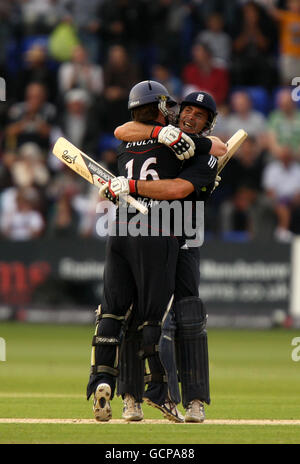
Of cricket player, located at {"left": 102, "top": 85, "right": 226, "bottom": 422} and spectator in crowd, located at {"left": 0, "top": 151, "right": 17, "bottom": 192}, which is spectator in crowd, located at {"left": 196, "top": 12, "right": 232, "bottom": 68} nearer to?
spectator in crowd, located at {"left": 0, "top": 151, "right": 17, "bottom": 192}

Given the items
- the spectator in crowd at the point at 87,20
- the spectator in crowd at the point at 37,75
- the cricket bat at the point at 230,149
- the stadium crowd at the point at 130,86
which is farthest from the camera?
the spectator in crowd at the point at 87,20

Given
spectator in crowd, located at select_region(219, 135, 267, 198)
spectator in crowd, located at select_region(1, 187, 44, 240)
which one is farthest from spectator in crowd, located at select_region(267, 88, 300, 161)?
spectator in crowd, located at select_region(1, 187, 44, 240)

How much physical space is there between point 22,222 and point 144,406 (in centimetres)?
903

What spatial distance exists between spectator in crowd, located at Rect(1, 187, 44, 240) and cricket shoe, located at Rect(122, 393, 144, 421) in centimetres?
1013

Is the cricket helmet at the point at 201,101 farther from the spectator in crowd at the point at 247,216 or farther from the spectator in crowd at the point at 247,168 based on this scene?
the spectator in crowd at the point at 247,168

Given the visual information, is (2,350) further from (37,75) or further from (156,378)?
(37,75)

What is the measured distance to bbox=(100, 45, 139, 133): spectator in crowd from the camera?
61.8ft

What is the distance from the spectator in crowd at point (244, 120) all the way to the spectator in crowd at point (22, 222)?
11.1 feet

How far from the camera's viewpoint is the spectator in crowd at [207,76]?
754 inches

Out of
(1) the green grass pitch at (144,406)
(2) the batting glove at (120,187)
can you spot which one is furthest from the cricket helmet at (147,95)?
(1) the green grass pitch at (144,406)

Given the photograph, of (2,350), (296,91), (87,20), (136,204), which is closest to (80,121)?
(87,20)

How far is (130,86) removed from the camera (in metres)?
19.2

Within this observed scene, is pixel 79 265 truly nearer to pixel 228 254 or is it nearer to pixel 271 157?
pixel 228 254

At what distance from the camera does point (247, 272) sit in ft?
55.2
